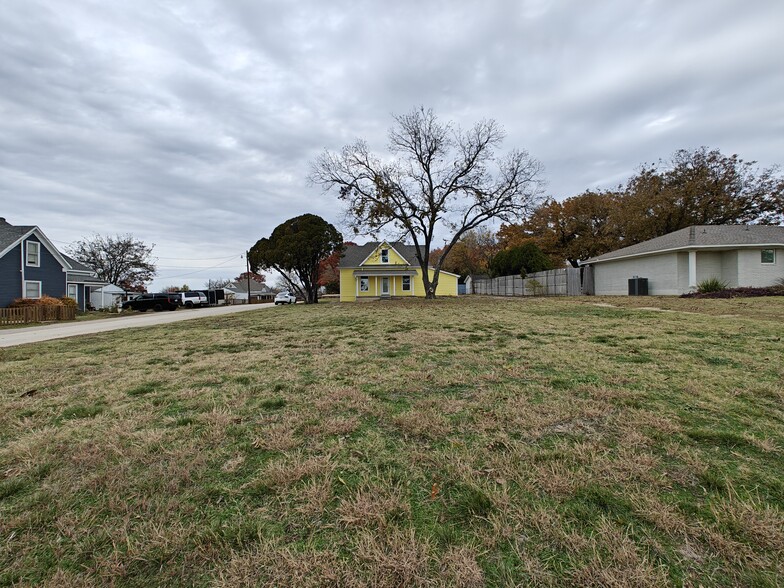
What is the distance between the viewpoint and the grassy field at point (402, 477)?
4.48ft

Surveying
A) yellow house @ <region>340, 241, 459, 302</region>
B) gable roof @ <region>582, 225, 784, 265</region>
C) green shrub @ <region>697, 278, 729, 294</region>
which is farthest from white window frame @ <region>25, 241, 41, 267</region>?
green shrub @ <region>697, 278, 729, 294</region>

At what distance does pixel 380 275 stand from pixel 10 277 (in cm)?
2266

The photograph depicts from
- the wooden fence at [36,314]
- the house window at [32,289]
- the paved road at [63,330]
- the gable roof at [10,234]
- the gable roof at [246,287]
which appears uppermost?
the gable roof at [10,234]

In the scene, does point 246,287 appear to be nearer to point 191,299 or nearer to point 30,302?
point 191,299

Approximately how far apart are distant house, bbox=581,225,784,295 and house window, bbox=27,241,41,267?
35.0 m

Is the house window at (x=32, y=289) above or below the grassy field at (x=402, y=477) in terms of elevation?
above

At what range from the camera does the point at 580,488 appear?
1.78 metres

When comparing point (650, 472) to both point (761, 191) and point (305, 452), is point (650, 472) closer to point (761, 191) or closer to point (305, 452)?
point (305, 452)

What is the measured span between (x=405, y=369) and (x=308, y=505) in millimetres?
2575

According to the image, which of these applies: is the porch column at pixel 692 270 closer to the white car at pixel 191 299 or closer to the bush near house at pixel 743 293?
the bush near house at pixel 743 293

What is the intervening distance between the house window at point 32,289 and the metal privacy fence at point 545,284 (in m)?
32.5

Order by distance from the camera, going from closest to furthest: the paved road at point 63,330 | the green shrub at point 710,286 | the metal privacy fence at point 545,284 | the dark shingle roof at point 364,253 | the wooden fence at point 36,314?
1. the paved road at point 63,330
2. the wooden fence at point 36,314
3. the green shrub at point 710,286
4. the metal privacy fence at point 545,284
5. the dark shingle roof at point 364,253

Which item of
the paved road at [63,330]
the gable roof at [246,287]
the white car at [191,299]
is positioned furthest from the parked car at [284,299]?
the gable roof at [246,287]

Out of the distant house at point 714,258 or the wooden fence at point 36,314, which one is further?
the distant house at point 714,258
